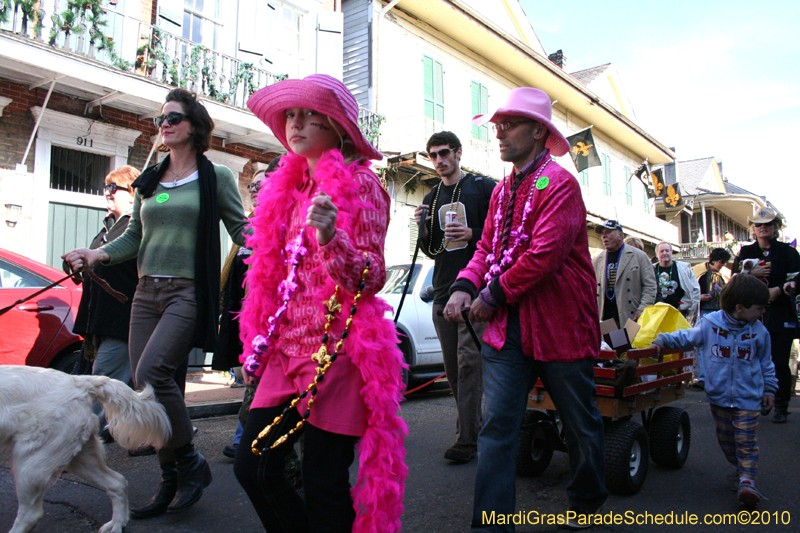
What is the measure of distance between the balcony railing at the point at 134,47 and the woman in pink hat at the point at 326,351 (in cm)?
816

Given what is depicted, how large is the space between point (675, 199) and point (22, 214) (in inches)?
930

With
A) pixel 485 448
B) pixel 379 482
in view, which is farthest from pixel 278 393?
pixel 485 448

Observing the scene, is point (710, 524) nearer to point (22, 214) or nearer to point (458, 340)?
point (458, 340)

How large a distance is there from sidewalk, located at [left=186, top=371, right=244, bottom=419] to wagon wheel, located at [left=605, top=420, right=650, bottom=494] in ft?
13.8

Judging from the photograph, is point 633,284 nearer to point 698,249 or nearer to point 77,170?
point 77,170

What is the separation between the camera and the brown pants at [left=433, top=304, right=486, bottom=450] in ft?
13.4

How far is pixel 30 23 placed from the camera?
8430 mm

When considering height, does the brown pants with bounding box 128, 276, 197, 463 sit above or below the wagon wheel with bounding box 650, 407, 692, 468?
above

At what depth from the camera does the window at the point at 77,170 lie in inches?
362

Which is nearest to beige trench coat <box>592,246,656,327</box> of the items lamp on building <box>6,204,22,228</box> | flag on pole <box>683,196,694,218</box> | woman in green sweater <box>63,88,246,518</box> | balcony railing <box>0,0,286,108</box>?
woman in green sweater <box>63,88,246,518</box>

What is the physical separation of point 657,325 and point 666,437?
770 mm

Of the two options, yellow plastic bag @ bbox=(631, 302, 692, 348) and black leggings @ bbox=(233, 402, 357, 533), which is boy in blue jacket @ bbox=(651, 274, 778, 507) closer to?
yellow plastic bag @ bbox=(631, 302, 692, 348)

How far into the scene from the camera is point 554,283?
268cm

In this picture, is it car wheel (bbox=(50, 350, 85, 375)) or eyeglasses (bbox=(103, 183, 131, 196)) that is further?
car wheel (bbox=(50, 350, 85, 375))
